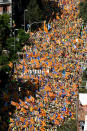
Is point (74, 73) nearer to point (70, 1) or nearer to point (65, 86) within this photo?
point (65, 86)

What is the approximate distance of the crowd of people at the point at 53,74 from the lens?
13445 mm

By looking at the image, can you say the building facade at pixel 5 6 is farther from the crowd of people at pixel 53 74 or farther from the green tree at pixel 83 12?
the green tree at pixel 83 12

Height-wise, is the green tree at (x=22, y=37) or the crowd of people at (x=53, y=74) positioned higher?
the green tree at (x=22, y=37)

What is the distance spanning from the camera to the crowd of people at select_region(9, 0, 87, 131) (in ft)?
44.1

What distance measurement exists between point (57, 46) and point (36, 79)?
6.19 m

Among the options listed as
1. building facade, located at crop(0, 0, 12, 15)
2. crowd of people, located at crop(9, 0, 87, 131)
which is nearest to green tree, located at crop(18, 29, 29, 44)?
crowd of people, located at crop(9, 0, 87, 131)

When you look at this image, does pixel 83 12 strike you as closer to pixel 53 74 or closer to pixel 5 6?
pixel 5 6

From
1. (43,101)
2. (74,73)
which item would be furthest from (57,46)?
(43,101)

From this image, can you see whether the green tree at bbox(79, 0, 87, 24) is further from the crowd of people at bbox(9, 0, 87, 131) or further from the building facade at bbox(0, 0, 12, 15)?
the building facade at bbox(0, 0, 12, 15)

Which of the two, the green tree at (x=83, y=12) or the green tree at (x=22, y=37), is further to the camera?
the green tree at (x=83, y=12)

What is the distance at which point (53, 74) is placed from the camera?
1786 cm

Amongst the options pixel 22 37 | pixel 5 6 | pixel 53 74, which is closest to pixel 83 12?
pixel 5 6

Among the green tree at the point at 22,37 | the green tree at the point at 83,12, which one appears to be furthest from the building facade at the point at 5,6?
the green tree at the point at 83,12

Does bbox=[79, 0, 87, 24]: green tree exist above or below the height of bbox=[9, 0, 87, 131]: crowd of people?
above
